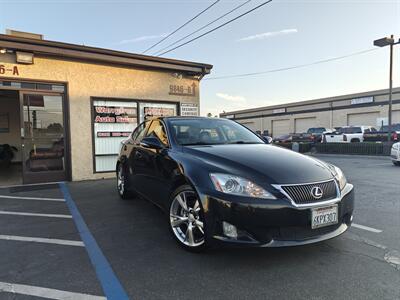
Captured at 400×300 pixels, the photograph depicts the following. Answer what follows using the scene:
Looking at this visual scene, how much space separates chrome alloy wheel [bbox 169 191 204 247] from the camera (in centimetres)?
314

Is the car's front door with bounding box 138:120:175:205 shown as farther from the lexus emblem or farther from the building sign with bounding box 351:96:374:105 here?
the building sign with bounding box 351:96:374:105

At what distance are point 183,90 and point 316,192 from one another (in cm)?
779

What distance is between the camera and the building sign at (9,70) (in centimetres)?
719

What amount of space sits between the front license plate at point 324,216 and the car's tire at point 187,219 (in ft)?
3.39

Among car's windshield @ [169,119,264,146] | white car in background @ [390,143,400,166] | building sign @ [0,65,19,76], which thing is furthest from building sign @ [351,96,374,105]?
building sign @ [0,65,19,76]

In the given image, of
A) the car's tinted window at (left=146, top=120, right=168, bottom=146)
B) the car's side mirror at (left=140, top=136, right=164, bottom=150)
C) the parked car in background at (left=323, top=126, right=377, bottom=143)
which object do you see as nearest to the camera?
the car's side mirror at (left=140, top=136, right=164, bottom=150)

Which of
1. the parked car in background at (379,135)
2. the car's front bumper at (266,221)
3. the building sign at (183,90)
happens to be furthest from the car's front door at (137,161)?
the parked car in background at (379,135)

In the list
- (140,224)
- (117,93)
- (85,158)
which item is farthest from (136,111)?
(140,224)

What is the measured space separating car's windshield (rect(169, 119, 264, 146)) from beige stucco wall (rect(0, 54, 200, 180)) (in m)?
4.98

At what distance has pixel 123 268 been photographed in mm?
2932

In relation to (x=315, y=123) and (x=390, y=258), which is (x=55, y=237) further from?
(x=315, y=123)

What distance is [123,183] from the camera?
5812 mm

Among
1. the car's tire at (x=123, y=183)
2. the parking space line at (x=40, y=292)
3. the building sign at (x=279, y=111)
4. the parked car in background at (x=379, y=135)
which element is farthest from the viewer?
the building sign at (x=279, y=111)

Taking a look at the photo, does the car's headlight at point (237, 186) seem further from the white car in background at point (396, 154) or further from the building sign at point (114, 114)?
the white car in background at point (396, 154)
